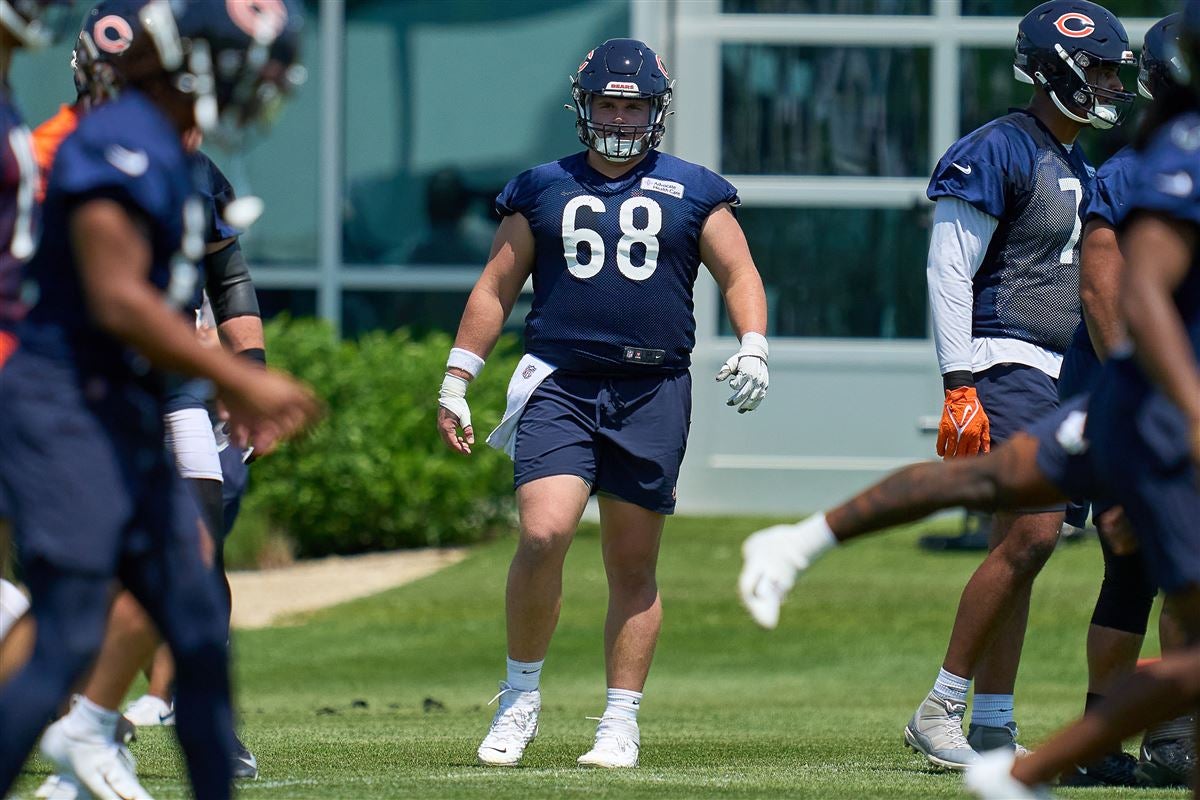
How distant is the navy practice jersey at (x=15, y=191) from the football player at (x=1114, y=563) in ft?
9.82

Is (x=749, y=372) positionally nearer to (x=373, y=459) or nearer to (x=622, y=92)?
(x=622, y=92)

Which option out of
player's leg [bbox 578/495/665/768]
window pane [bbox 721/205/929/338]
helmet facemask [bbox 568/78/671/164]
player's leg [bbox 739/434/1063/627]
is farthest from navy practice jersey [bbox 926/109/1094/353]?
window pane [bbox 721/205/929/338]

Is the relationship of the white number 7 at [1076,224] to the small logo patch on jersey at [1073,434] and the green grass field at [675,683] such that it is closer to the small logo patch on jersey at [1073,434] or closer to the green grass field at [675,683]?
the green grass field at [675,683]

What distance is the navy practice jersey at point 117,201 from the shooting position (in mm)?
3432

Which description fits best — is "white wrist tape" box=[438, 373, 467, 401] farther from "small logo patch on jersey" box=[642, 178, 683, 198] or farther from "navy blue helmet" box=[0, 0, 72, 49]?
"navy blue helmet" box=[0, 0, 72, 49]

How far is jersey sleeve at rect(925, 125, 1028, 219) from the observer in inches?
236

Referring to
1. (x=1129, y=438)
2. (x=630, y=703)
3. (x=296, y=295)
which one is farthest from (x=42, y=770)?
(x=296, y=295)

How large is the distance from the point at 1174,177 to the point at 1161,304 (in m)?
0.25

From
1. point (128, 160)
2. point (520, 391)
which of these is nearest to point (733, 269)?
point (520, 391)

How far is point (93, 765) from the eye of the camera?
4.43 meters

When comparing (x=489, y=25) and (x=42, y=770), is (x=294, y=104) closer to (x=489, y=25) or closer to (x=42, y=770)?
(x=489, y=25)

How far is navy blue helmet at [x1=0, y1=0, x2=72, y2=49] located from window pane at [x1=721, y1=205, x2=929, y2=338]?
12070 millimetres

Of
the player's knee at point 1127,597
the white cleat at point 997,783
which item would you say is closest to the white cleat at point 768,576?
the white cleat at point 997,783

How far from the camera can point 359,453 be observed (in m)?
13.7
